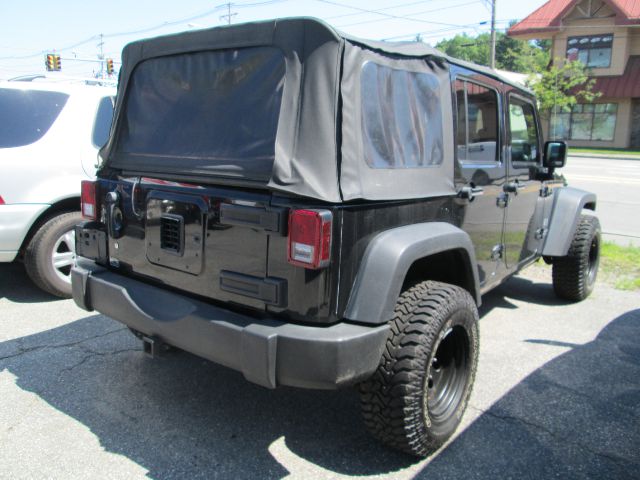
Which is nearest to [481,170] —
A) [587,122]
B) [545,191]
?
[545,191]

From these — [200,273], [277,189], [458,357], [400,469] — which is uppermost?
[277,189]

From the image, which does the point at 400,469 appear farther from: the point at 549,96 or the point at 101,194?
the point at 549,96

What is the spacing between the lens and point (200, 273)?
2.78 meters

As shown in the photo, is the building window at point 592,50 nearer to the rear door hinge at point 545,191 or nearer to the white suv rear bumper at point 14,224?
the rear door hinge at point 545,191

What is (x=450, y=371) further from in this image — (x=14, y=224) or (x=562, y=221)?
(x=14, y=224)

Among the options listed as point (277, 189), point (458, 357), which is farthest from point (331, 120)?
point (458, 357)

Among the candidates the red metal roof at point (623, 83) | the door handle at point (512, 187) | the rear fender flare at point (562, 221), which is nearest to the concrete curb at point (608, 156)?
the red metal roof at point (623, 83)

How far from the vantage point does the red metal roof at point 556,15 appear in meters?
31.1

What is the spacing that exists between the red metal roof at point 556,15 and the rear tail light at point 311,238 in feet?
116

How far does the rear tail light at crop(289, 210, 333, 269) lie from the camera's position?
231 centimetres

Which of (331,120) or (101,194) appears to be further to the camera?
(101,194)

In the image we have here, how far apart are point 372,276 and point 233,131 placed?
981mm

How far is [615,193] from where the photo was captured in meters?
13.7

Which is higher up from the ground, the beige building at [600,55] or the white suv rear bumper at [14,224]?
the beige building at [600,55]
